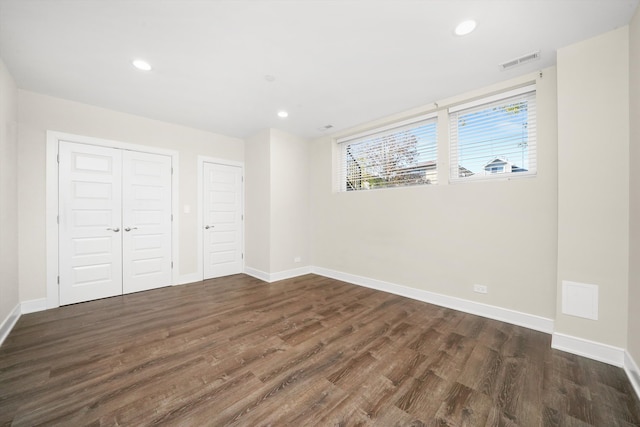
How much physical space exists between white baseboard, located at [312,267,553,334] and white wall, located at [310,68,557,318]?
63 mm

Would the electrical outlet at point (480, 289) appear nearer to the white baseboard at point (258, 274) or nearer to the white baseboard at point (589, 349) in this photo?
the white baseboard at point (589, 349)

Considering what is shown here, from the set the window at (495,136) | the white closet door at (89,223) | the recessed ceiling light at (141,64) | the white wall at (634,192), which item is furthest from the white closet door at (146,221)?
the white wall at (634,192)

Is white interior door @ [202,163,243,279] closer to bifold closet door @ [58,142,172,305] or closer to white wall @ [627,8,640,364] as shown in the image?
bifold closet door @ [58,142,172,305]

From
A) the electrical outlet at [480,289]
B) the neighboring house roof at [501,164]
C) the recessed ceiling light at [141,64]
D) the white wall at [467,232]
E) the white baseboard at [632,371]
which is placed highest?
the recessed ceiling light at [141,64]

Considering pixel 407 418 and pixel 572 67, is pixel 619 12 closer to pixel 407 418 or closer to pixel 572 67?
pixel 572 67

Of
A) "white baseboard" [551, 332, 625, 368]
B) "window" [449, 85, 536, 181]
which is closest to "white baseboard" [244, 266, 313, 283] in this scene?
"window" [449, 85, 536, 181]

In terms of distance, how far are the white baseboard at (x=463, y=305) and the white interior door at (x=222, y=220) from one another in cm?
240

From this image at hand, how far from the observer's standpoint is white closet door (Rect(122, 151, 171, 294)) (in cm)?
380

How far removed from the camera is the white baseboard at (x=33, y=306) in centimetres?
301

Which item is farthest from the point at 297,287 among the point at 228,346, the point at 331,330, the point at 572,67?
the point at 572,67

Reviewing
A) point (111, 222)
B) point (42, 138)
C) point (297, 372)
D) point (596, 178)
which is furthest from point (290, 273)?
point (596, 178)

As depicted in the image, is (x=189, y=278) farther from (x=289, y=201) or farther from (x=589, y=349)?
(x=589, y=349)

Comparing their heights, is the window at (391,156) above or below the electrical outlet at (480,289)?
above

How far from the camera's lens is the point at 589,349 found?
2.09 m
